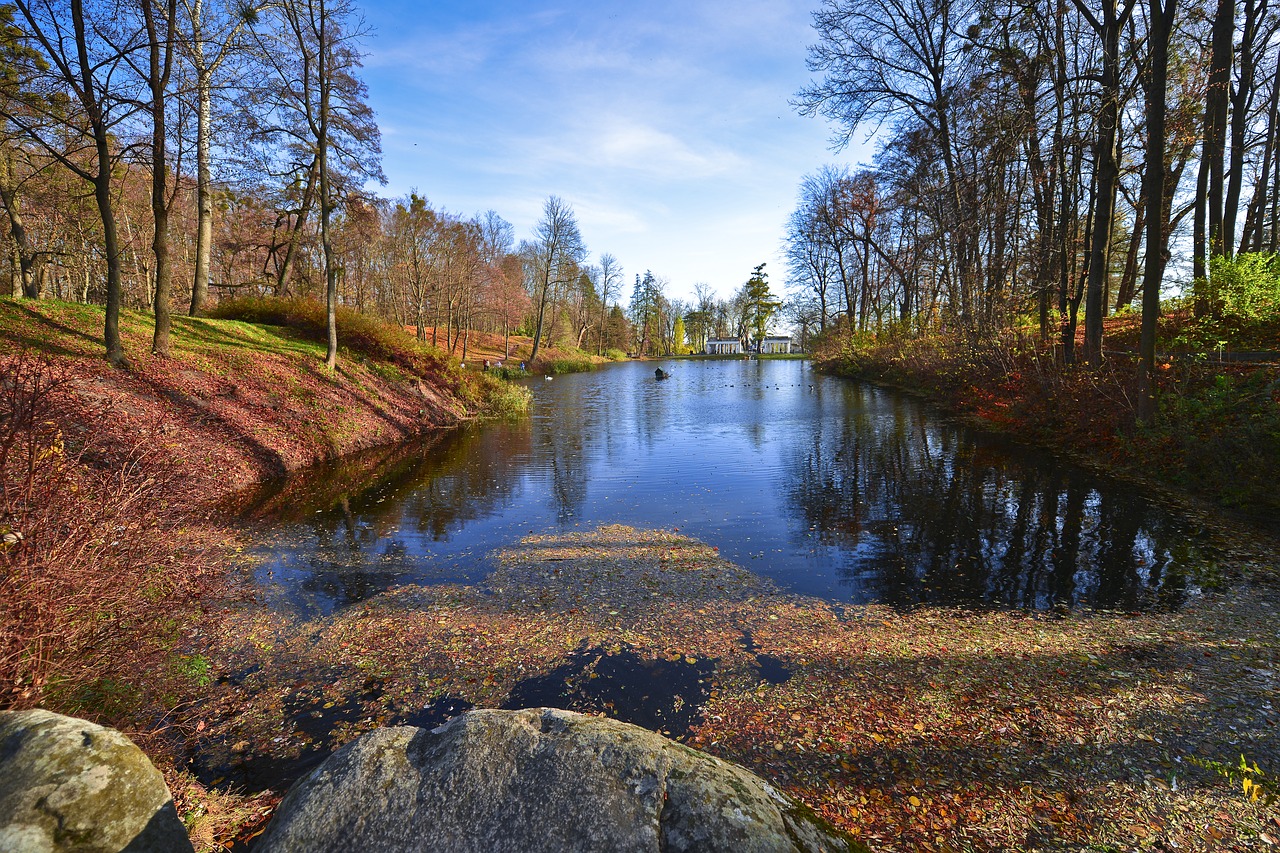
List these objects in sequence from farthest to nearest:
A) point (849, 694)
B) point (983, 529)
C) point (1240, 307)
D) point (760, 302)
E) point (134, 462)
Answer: point (760, 302)
point (1240, 307)
point (983, 529)
point (134, 462)
point (849, 694)

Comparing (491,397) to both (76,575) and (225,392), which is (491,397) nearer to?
(225,392)

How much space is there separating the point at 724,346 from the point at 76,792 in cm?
11227

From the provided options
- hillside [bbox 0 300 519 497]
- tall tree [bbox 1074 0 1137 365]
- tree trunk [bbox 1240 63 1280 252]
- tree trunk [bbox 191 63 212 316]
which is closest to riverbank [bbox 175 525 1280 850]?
hillside [bbox 0 300 519 497]

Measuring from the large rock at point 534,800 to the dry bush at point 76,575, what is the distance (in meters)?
2.36

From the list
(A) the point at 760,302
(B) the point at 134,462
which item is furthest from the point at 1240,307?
(A) the point at 760,302

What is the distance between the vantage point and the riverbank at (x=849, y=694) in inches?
134

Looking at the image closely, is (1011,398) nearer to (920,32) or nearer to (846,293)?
(920,32)

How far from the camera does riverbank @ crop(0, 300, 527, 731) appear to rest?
3.44 meters

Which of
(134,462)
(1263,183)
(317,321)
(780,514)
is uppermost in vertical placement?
(1263,183)

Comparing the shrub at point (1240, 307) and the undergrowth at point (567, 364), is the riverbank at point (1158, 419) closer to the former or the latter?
the shrub at point (1240, 307)

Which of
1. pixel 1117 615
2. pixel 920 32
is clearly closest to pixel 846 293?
pixel 920 32

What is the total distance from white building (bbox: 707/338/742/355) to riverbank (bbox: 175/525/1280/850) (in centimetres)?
10005

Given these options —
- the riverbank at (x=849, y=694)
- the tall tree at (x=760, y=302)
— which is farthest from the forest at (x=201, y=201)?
the tall tree at (x=760, y=302)

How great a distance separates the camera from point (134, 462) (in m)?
5.29
